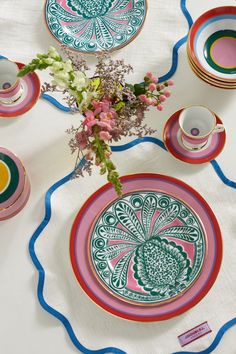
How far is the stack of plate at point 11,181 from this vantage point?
1176 millimetres

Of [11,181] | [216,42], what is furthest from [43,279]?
[216,42]

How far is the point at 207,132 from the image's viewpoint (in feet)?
4.03

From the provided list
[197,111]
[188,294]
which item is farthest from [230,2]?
[188,294]

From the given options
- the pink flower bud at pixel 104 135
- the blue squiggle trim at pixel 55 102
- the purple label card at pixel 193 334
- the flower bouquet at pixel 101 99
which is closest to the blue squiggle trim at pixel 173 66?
the blue squiggle trim at pixel 55 102

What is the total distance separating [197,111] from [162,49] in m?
0.23

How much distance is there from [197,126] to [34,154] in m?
0.41

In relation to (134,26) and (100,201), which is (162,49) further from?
(100,201)

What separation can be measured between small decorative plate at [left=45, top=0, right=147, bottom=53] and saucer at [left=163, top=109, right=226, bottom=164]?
26cm

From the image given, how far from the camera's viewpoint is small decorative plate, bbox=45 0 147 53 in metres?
1.33

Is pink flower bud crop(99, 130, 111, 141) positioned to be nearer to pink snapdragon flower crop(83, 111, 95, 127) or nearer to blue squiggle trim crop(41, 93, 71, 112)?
pink snapdragon flower crop(83, 111, 95, 127)

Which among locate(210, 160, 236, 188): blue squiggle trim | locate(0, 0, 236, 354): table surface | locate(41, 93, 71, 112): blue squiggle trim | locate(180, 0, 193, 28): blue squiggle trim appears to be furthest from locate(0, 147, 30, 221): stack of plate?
locate(180, 0, 193, 28): blue squiggle trim

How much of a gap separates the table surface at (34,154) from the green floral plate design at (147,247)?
0.47ft

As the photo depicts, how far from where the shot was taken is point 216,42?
1329mm

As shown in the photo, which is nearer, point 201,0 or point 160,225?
point 160,225
